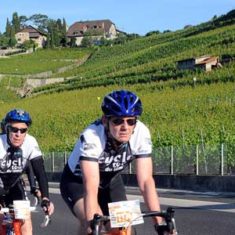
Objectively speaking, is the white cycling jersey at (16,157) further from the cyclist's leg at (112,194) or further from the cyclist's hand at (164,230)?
the cyclist's hand at (164,230)

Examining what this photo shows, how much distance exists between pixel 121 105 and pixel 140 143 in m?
0.64

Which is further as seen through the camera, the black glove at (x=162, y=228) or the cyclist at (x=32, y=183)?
the cyclist at (x=32, y=183)

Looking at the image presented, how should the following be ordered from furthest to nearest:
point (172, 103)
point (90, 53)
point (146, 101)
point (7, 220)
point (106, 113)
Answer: point (90, 53)
point (146, 101)
point (172, 103)
point (7, 220)
point (106, 113)

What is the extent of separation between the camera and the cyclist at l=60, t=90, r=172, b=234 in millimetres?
6793

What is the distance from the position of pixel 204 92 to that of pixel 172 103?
177 inches

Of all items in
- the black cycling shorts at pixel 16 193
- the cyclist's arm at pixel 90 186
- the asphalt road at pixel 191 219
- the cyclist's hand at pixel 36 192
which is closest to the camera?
the cyclist's arm at pixel 90 186

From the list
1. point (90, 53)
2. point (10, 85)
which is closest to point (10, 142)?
point (10, 85)

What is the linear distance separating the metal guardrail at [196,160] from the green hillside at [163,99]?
0.40 meters

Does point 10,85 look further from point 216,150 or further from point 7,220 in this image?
point 7,220

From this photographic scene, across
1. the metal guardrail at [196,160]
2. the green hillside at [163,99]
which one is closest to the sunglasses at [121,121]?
the metal guardrail at [196,160]

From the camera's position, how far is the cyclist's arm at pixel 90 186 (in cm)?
663

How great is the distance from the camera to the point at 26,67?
5689 inches

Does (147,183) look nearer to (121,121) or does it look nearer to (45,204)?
(121,121)

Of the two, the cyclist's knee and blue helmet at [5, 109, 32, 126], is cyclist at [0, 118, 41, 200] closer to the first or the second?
the cyclist's knee
